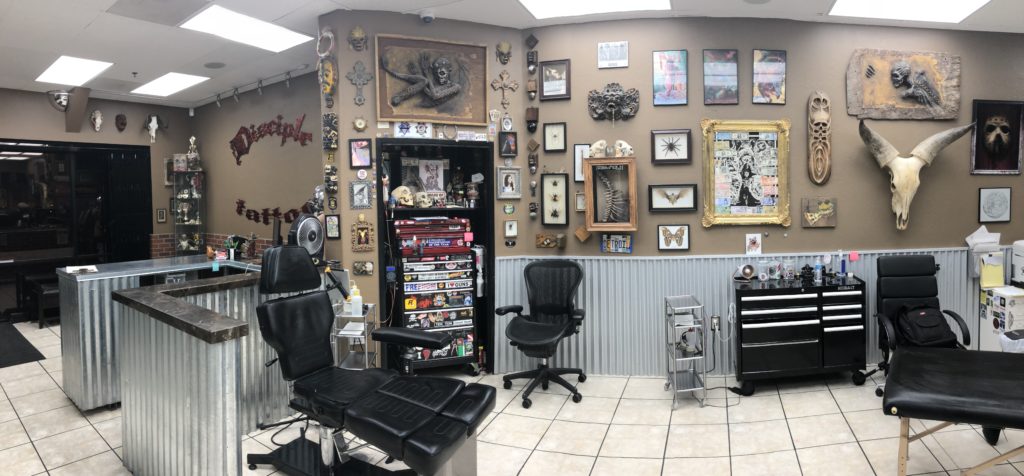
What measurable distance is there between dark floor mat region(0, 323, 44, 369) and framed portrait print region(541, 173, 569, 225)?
5317mm

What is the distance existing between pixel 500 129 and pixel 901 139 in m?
3.59

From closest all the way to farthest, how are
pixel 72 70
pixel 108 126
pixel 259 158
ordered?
pixel 72 70 < pixel 259 158 < pixel 108 126

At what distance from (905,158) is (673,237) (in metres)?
2.13

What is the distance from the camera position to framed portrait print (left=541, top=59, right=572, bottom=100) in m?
4.63

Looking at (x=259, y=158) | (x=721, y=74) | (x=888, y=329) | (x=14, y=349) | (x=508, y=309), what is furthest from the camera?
(x=259, y=158)

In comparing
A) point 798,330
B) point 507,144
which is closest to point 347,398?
point 507,144

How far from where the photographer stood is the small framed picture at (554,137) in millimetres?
4656

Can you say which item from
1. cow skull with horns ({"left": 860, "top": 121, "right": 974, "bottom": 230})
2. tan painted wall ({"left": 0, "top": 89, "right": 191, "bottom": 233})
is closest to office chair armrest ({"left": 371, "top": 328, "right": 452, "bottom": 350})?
cow skull with horns ({"left": 860, "top": 121, "right": 974, "bottom": 230})

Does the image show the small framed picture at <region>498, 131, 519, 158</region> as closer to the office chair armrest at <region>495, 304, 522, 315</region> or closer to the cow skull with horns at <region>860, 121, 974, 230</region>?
the office chair armrest at <region>495, 304, 522, 315</region>

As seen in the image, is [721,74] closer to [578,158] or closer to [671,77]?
[671,77]

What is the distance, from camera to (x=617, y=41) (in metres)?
4.57

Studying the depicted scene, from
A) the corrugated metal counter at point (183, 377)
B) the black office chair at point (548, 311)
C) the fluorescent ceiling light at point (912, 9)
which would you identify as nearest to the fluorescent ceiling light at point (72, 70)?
the corrugated metal counter at point (183, 377)

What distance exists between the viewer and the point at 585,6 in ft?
14.1

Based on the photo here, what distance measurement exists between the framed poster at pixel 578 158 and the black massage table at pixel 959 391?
8.59ft
